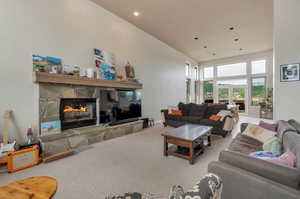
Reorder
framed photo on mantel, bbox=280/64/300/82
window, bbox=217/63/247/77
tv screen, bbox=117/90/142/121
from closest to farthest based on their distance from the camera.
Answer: framed photo on mantel, bbox=280/64/300/82 < tv screen, bbox=117/90/142/121 < window, bbox=217/63/247/77

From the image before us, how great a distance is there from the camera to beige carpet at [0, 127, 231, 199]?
1813 mm

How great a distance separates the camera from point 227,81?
940cm

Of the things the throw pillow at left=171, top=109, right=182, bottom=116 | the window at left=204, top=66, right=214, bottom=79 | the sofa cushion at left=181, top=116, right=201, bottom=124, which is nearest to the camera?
the sofa cushion at left=181, top=116, right=201, bottom=124

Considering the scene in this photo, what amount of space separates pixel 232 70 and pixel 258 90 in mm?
2021

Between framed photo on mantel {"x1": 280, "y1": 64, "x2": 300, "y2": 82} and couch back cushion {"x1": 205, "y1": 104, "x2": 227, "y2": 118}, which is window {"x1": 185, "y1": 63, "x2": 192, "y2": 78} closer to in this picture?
couch back cushion {"x1": 205, "y1": 104, "x2": 227, "y2": 118}

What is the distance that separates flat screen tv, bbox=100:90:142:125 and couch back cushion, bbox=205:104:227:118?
2587mm

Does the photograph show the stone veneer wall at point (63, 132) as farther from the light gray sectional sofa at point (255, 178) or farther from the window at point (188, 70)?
the window at point (188, 70)

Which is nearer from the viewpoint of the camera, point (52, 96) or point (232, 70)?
point (52, 96)

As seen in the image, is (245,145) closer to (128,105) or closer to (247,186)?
(247,186)

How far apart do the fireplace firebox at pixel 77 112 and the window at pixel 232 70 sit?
9.18m

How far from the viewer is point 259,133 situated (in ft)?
8.34

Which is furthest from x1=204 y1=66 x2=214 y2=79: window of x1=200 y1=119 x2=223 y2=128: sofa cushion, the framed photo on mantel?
the framed photo on mantel

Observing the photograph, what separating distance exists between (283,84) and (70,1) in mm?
5853

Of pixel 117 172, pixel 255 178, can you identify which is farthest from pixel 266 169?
pixel 117 172
